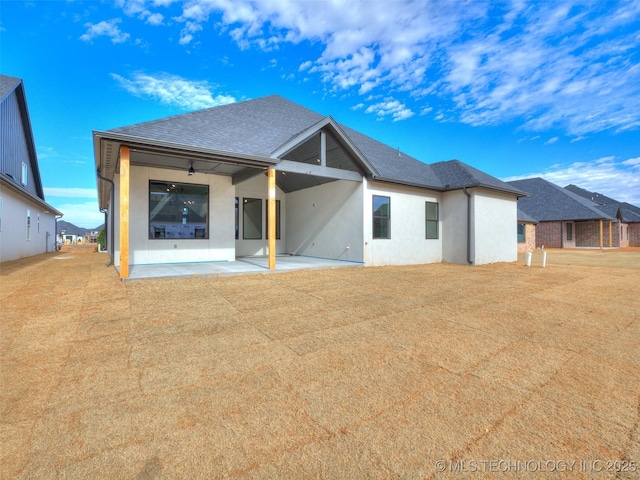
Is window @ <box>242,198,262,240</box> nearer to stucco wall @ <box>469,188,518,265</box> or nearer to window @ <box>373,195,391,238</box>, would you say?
window @ <box>373,195,391,238</box>

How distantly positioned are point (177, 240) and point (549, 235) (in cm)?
3054

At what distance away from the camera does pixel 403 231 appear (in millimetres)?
12195

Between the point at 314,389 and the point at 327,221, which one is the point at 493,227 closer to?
the point at 327,221

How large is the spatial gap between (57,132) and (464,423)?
104ft

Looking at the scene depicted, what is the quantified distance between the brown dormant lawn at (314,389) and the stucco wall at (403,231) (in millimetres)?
5640

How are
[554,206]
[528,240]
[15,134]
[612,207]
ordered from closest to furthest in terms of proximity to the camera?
[15,134] < [528,240] < [554,206] < [612,207]

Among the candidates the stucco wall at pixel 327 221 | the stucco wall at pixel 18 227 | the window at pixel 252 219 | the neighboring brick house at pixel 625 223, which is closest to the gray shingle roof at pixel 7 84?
the stucco wall at pixel 18 227

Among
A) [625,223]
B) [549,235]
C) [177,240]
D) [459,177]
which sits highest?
[459,177]

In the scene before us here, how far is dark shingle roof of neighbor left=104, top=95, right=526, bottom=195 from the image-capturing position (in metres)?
7.98

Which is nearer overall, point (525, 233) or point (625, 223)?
point (525, 233)

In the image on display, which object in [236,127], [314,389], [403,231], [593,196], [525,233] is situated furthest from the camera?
[593,196]

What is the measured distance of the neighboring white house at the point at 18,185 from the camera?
12.2 m

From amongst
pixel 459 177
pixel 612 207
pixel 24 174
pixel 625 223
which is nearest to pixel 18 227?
pixel 24 174

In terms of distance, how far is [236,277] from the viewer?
313 inches
